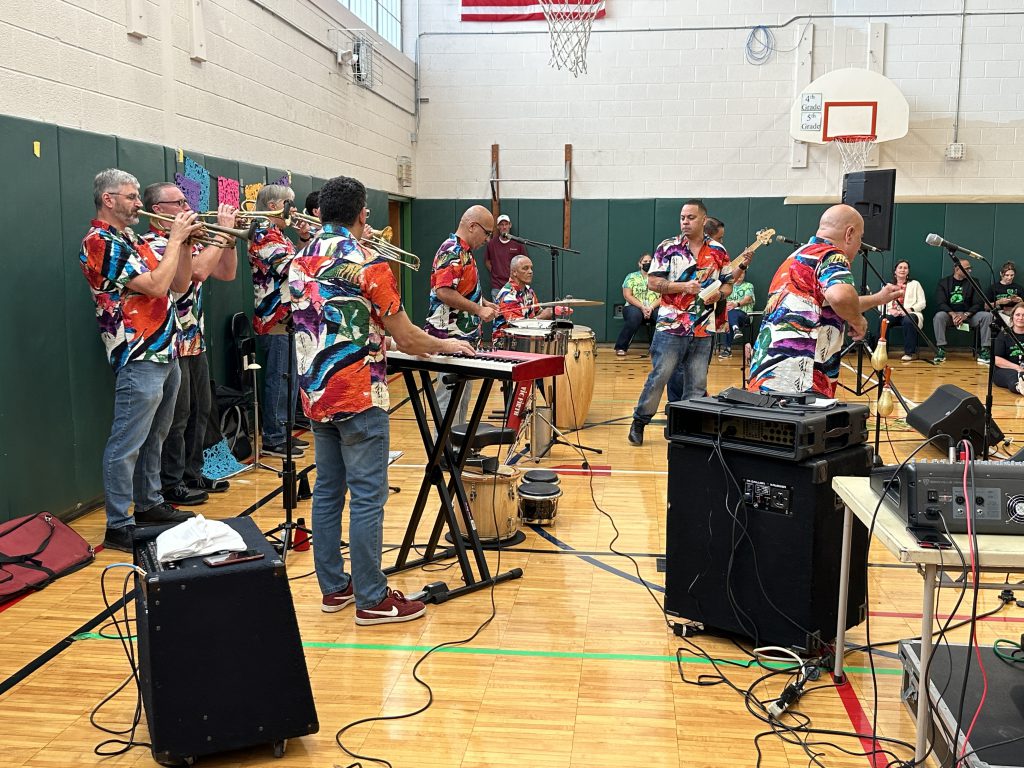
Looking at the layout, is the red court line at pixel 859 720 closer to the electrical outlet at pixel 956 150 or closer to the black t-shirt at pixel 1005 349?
the black t-shirt at pixel 1005 349

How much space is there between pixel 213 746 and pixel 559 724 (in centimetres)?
103

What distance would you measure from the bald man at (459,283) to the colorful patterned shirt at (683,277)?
1.38 metres

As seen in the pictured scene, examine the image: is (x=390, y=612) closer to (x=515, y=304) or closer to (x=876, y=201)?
(x=515, y=304)

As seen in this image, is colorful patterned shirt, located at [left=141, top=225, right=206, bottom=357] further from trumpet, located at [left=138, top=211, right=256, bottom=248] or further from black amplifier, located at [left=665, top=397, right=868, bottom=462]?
black amplifier, located at [left=665, top=397, right=868, bottom=462]

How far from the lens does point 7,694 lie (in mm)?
3141

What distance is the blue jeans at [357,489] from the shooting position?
359 cm

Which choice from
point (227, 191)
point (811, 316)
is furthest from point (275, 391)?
point (811, 316)

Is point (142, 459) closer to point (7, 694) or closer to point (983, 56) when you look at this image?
point (7, 694)

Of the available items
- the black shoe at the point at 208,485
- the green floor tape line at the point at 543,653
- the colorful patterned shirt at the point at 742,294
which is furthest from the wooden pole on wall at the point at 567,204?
the green floor tape line at the point at 543,653

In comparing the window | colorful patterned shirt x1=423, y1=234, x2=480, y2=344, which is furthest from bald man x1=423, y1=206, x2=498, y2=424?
the window

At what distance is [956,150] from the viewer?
12.3 m

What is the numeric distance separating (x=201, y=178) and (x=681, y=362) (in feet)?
11.6

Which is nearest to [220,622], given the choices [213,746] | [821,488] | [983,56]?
[213,746]

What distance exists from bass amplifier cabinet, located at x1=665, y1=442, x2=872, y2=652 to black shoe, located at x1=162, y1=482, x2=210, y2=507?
2.96 metres
